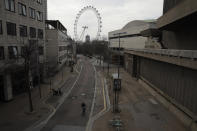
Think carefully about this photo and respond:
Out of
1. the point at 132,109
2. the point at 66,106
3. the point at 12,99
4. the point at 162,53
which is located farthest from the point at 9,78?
the point at 162,53

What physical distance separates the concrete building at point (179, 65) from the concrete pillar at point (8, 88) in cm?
2318

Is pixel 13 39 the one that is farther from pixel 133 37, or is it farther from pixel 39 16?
pixel 133 37

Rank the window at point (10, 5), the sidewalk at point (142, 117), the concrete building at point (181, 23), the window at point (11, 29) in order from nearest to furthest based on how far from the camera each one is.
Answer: the sidewalk at point (142, 117)
the concrete building at point (181, 23)
the window at point (10, 5)
the window at point (11, 29)

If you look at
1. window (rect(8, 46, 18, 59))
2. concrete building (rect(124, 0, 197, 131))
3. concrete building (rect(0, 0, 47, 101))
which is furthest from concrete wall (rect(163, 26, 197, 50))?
window (rect(8, 46, 18, 59))

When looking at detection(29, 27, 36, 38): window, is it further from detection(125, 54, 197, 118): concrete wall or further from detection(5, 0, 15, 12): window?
detection(125, 54, 197, 118): concrete wall

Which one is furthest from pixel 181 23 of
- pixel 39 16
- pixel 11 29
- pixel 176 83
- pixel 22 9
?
pixel 39 16

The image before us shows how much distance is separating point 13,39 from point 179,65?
2508 centimetres

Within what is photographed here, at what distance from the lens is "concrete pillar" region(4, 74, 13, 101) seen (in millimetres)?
23984

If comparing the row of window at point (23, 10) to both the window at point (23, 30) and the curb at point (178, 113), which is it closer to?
the window at point (23, 30)

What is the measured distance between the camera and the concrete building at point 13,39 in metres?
23.5

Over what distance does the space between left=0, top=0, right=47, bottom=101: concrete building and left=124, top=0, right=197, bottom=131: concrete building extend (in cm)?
2023

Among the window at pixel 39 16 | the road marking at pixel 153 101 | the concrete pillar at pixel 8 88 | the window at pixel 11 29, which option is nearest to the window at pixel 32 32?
the window at pixel 39 16

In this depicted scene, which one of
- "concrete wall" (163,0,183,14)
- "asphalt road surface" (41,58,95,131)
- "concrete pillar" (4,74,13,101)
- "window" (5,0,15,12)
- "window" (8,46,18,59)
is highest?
"concrete wall" (163,0,183,14)

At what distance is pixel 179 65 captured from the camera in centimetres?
1745
